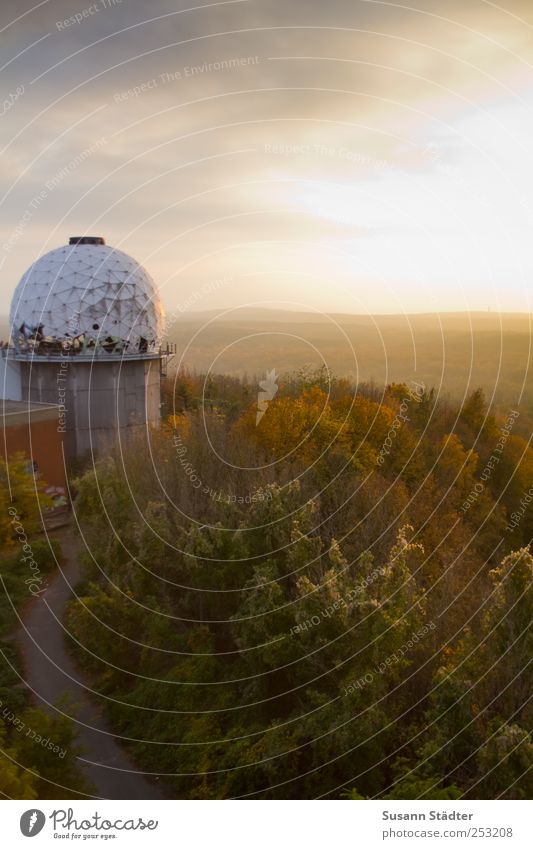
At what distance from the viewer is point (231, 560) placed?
53.3 feet


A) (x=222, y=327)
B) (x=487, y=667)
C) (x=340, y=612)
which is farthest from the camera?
(x=222, y=327)

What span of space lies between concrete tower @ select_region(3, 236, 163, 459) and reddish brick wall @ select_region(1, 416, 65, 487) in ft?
4.04

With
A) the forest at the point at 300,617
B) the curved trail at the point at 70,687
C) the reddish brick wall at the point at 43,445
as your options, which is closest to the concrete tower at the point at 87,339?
the reddish brick wall at the point at 43,445

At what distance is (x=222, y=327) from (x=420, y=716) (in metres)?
58.1

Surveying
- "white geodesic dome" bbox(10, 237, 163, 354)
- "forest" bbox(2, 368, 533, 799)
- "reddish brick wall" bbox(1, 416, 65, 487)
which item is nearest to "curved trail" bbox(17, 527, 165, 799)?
"forest" bbox(2, 368, 533, 799)

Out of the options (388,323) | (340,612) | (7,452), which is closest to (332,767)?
(340,612)

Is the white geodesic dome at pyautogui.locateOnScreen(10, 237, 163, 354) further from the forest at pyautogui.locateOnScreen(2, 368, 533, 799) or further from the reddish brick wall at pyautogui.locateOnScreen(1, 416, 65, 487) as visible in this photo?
the forest at pyautogui.locateOnScreen(2, 368, 533, 799)

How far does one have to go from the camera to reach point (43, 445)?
90.3 feet

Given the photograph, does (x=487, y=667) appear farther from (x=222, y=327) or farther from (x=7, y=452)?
(x=222, y=327)

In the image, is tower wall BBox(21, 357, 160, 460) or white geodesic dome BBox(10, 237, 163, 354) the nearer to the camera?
white geodesic dome BBox(10, 237, 163, 354)

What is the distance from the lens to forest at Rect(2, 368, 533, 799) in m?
11.0

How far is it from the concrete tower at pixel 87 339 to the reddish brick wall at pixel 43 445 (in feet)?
4.04

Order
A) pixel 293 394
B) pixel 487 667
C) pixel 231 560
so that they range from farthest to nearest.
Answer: pixel 293 394 → pixel 231 560 → pixel 487 667
